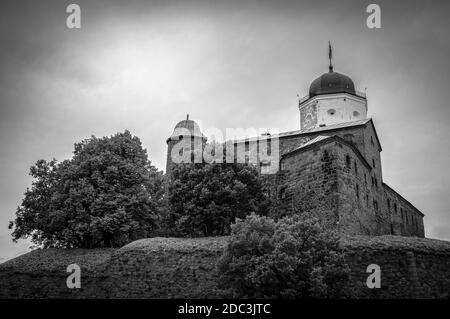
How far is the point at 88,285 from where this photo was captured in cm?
2422

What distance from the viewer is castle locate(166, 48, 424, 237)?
1164 inches

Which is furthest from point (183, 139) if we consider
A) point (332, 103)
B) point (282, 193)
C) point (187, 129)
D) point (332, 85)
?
point (282, 193)

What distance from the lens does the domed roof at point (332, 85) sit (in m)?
45.1

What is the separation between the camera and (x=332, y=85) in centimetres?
4534

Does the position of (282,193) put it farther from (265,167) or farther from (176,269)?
(176,269)

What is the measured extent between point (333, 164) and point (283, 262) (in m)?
15.0

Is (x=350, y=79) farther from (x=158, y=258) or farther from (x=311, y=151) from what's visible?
(x=158, y=258)

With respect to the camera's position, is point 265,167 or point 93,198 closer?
point 93,198

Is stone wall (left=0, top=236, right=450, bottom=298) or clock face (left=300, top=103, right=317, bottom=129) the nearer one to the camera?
stone wall (left=0, top=236, right=450, bottom=298)

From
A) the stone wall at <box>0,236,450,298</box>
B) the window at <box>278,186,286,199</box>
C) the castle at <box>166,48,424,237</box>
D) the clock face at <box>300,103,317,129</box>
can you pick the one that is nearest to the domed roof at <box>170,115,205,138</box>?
the castle at <box>166,48,424,237</box>

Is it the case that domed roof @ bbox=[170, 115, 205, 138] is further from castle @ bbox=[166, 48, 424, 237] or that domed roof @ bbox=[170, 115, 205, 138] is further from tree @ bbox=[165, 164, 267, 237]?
tree @ bbox=[165, 164, 267, 237]

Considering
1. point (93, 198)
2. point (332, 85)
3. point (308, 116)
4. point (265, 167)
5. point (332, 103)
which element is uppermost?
point (332, 85)

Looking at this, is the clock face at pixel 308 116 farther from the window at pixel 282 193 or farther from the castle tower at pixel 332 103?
the window at pixel 282 193
